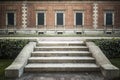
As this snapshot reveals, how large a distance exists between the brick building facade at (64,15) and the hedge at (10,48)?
17.9 meters

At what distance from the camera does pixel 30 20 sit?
29000 millimetres

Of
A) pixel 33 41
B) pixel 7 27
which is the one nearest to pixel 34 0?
pixel 7 27

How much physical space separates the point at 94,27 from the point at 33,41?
61.9 ft

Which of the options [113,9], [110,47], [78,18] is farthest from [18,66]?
[113,9]

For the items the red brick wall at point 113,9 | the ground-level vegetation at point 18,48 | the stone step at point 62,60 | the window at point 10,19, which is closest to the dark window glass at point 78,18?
the red brick wall at point 113,9

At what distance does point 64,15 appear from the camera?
94.3 feet

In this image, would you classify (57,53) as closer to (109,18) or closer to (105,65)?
(105,65)

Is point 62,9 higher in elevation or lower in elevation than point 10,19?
higher

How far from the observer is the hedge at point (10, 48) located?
35.2 ft

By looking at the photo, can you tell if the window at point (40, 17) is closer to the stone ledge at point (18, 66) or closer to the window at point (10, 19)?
the window at point (10, 19)

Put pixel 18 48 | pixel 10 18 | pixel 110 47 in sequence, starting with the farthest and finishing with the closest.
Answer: pixel 10 18, pixel 110 47, pixel 18 48

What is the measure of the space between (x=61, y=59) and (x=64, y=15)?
20234mm

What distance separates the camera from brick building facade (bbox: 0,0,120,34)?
94.1 feet

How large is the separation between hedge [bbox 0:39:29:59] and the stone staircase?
104cm
